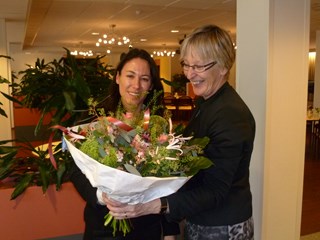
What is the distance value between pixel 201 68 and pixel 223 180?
0.49 meters

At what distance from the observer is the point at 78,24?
32.7ft

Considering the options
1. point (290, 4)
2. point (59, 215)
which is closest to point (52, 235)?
point (59, 215)

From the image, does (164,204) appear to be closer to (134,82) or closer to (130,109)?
(130,109)

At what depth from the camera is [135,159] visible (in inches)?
46.9

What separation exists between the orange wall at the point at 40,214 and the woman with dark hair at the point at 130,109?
826 millimetres

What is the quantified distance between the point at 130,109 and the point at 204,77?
0.42m

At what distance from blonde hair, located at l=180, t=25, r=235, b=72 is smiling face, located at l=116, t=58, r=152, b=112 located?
1.16ft

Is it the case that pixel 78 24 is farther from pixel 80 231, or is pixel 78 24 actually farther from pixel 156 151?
pixel 156 151

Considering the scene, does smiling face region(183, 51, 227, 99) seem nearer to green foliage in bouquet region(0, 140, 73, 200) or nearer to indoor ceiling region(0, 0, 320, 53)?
green foliage in bouquet region(0, 140, 73, 200)

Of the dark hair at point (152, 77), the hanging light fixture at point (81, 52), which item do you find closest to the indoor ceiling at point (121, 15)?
the hanging light fixture at point (81, 52)

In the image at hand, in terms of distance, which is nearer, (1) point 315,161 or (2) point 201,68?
(2) point 201,68

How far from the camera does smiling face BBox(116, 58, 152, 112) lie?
1771 mm

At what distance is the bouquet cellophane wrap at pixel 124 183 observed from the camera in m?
1.12

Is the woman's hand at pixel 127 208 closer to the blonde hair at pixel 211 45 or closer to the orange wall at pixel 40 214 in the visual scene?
the blonde hair at pixel 211 45
